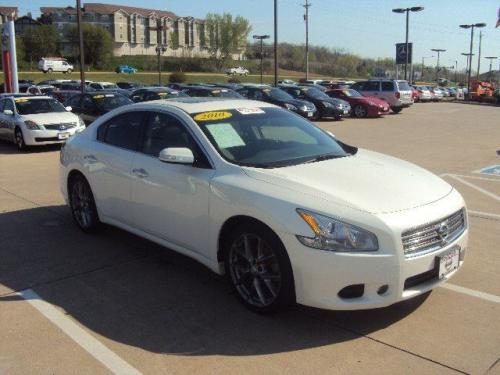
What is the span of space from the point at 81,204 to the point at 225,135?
7.74 ft

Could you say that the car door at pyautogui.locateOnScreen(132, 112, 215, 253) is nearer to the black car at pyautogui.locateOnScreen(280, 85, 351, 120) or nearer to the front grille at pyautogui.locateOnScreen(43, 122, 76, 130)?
the front grille at pyautogui.locateOnScreen(43, 122, 76, 130)

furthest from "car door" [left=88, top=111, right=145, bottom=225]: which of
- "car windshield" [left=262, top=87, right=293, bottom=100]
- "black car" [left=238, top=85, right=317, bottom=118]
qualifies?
"car windshield" [left=262, top=87, right=293, bottom=100]

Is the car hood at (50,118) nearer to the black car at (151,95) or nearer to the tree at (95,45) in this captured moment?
the black car at (151,95)

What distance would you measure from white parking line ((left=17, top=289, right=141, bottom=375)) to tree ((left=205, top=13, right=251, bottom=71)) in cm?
12396

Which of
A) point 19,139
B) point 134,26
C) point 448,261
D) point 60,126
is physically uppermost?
point 134,26

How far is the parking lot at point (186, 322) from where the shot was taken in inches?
133

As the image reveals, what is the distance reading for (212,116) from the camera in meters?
4.80

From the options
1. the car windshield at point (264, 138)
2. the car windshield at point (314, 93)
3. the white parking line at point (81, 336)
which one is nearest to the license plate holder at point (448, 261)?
the car windshield at point (264, 138)

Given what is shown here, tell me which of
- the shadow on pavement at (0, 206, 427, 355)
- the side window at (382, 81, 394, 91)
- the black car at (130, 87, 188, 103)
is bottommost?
the shadow on pavement at (0, 206, 427, 355)

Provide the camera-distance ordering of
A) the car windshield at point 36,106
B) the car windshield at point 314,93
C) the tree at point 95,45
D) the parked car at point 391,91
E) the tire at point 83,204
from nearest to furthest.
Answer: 1. the tire at point 83,204
2. the car windshield at point 36,106
3. the car windshield at point 314,93
4. the parked car at point 391,91
5. the tree at point 95,45

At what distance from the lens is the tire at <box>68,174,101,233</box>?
5902 mm

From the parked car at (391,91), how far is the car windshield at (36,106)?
17880mm

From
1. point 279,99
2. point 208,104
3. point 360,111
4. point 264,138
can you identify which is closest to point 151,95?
point 279,99

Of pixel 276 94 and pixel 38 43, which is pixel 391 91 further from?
pixel 38 43
